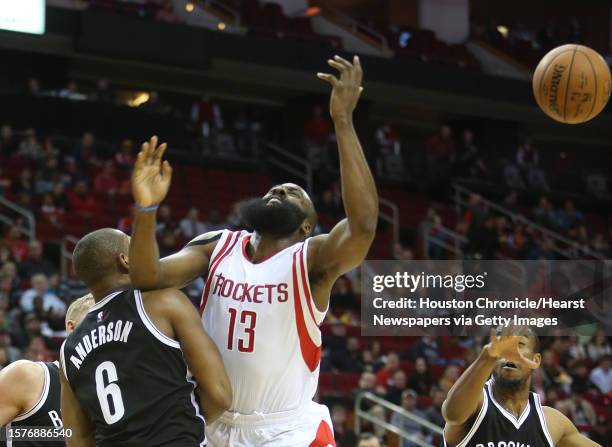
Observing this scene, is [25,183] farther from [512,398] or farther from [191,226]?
[512,398]

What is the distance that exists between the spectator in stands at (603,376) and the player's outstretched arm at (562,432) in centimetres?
863

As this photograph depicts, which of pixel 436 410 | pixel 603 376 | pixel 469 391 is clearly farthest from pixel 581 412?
pixel 469 391

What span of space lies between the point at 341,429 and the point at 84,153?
6730mm

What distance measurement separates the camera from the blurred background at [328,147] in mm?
12594

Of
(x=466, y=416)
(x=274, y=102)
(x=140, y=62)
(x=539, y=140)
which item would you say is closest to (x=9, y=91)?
(x=140, y=62)

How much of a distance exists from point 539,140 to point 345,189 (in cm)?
2131

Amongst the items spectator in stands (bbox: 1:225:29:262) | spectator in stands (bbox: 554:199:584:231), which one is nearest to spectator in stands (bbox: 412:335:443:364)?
spectator in stands (bbox: 1:225:29:262)

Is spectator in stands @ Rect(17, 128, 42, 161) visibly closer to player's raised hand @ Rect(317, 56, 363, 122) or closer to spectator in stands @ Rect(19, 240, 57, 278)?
spectator in stands @ Rect(19, 240, 57, 278)

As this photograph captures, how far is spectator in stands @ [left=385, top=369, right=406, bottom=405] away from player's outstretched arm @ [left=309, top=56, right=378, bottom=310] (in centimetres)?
771

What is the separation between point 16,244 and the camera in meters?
12.8

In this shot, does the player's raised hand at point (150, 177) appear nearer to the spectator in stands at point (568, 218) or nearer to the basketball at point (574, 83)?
the basketball at point (574, 83)

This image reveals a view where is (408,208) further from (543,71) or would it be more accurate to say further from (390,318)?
(543,71)

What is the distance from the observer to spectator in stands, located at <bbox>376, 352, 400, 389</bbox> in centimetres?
1205

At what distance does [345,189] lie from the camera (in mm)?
3994
